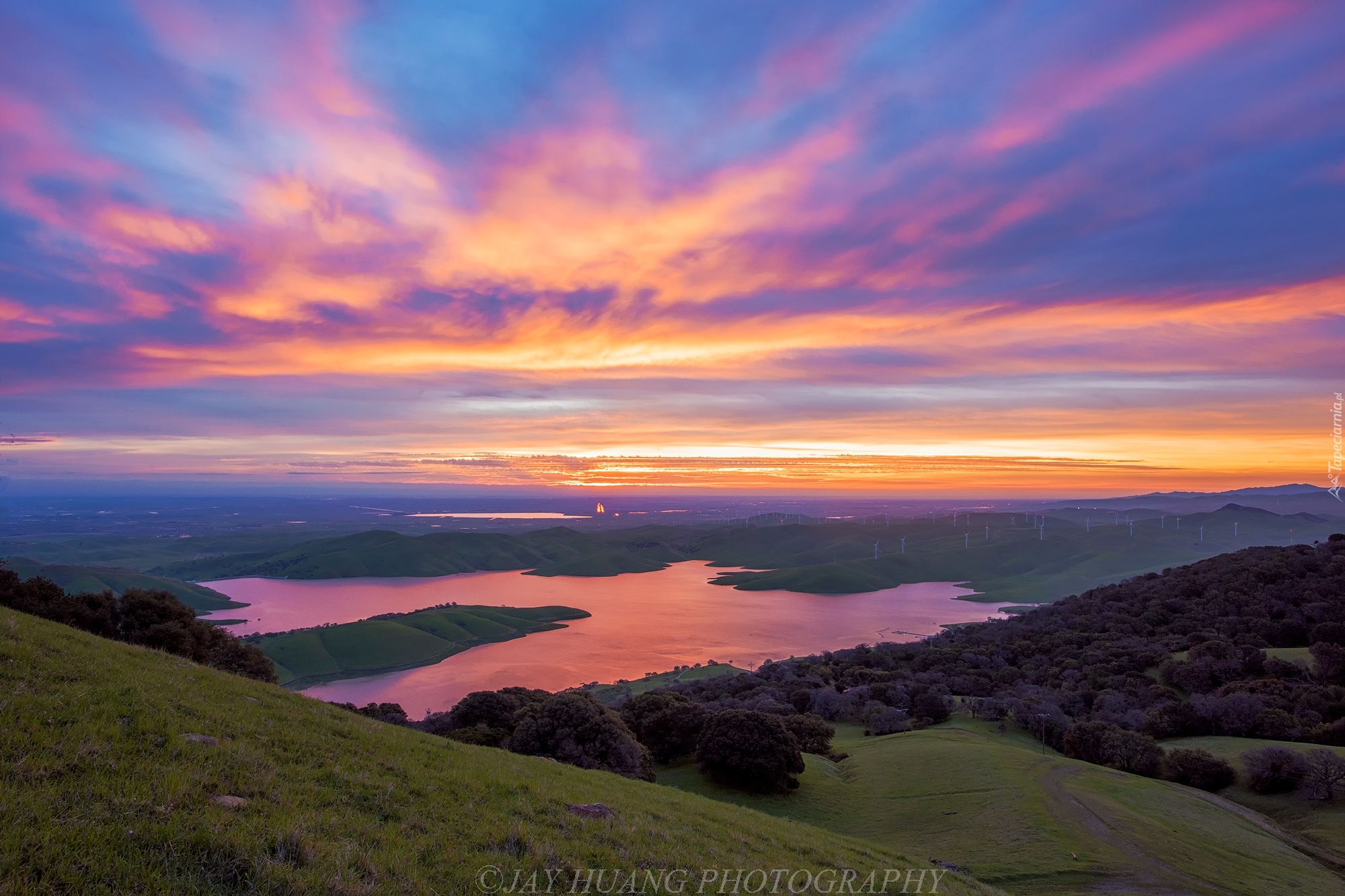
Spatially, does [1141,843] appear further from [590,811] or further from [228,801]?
[228,801]

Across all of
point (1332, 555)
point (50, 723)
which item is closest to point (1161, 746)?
point (50, 723)

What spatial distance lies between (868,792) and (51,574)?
14916cm

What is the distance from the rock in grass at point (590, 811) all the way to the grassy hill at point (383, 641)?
8746 centimetres

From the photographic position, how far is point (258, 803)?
7781 millimetres

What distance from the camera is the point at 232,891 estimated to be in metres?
5.80

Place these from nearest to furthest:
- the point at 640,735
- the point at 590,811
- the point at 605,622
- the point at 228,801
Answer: the point at 228,801
the point at 590,811
the point at 640,735
the point at 605,622

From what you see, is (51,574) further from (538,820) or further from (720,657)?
(538,820)

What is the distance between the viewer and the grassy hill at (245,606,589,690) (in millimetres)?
91750

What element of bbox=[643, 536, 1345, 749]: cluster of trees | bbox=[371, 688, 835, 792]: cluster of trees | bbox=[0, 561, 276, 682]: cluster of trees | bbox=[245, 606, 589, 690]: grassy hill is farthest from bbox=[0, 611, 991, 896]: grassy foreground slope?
bbox=[245, 606, 589, 690]: grassy hill

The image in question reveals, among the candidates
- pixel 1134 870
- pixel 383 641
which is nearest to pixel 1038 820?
pixel 1134 870

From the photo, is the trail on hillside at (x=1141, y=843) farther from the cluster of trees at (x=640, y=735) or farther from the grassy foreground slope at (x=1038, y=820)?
the cluster of trees at (x=640, y=735)

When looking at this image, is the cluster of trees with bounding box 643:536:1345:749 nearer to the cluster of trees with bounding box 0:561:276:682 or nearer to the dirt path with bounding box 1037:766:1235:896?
the dirt path with bounding box 1037:766:1235:896

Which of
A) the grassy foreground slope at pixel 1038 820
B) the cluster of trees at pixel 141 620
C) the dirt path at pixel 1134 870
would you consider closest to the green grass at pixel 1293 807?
the grassy foreground slope at pixel 1038 820

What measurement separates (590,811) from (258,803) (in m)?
5.96
